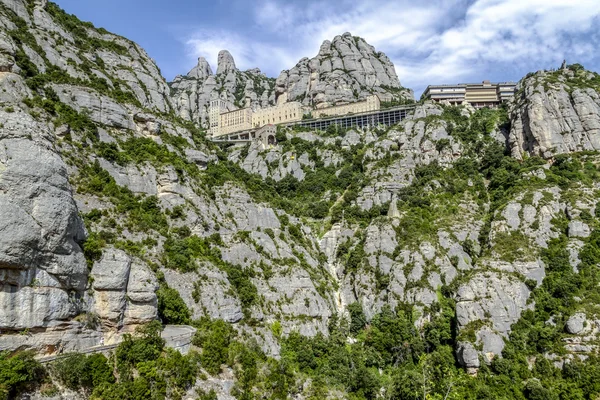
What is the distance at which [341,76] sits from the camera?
150125 millimetres

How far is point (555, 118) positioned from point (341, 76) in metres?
79.3

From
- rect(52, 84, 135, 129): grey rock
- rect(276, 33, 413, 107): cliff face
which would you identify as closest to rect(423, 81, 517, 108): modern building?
rect(276, 33, 413, 107): cliff face

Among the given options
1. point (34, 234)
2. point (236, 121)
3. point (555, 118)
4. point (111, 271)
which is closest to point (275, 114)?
point (236, 121)

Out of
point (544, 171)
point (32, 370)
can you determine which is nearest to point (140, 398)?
point (32, 370)

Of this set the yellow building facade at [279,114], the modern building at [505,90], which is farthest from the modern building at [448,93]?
the yellow building facade at [279,114]

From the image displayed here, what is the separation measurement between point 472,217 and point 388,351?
33.7 m

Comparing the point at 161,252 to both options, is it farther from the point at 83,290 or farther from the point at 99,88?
the point at 99,88

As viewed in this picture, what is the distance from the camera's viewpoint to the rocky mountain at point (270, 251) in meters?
32.3

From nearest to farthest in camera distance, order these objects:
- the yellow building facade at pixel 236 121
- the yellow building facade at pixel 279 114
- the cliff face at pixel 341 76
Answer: the yellow building facade at pixel 279 114 → the yellow building facade at pixel 236 121 → the cliff face at pixel 341 76

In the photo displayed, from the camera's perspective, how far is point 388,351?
61.5m

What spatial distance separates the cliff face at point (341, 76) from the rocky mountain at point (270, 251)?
2094 inches

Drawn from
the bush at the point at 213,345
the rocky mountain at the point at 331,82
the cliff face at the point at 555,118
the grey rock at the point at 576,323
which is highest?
the rocky mountain at the point at 331,82

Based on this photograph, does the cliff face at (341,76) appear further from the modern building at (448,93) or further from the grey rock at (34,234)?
the grey rock at (34,234)

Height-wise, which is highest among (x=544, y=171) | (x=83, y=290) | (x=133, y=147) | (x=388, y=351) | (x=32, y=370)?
(x=133, y=147)
